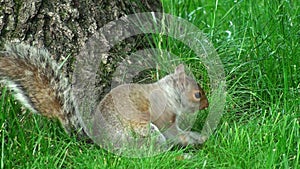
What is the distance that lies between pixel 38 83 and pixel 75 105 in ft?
0.55

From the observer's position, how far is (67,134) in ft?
8.13

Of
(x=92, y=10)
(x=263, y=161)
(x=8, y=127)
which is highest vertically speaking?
(x=92, y=10)

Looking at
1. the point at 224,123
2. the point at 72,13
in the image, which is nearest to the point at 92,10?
the point at 72,13

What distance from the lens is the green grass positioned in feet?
7.48

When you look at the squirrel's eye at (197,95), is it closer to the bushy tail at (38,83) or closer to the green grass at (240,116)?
the green grass at (240,116)

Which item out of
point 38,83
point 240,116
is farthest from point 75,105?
point 240,116

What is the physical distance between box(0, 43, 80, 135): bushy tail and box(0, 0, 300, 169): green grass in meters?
0.05

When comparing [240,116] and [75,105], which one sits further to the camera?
[240,116]

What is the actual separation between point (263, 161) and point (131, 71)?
854mm

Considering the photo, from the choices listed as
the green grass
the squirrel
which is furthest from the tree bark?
the green grass

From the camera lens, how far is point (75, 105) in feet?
8.37

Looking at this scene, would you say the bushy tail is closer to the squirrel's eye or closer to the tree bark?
the tree bark

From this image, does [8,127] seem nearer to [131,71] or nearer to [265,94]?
[131,71]

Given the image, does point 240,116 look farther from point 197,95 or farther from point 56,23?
point 56,23
